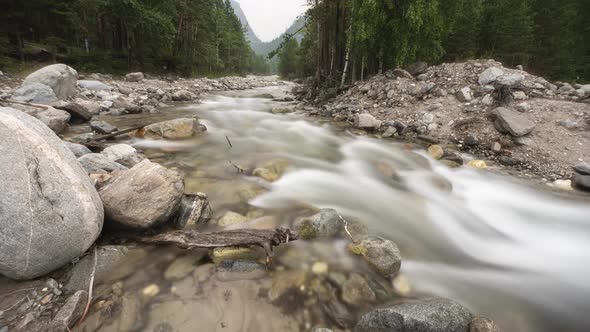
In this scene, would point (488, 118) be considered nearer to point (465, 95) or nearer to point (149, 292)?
point (465, 95)

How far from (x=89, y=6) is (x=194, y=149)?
22.0 metres

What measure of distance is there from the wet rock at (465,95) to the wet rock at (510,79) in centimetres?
88

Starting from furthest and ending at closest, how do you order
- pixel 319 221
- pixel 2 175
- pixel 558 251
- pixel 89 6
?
1. pixel 89 6
2. pixel 558 251
3. pixel 319 221
4. pixel 2 175

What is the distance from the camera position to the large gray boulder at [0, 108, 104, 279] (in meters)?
2.31

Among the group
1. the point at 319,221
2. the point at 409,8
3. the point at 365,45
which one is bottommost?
the point at 319,221

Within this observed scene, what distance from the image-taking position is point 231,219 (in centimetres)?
387

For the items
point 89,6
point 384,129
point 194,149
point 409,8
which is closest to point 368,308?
point 194,149

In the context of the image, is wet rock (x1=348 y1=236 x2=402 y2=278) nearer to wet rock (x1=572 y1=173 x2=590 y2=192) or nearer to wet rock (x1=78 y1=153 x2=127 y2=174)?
wet rock (x1=78 y1=153 x2=127 y2=174)

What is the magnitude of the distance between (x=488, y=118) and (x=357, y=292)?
7.95 meters

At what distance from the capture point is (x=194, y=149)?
268 inches

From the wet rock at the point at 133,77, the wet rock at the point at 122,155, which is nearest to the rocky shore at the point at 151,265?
the wet rock at the point at 122,155

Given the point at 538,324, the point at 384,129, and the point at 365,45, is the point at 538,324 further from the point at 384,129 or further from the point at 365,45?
the point at 365,45

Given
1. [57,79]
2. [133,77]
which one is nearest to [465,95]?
[57,79]

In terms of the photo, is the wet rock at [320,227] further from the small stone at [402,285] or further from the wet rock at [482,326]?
the wet rock at [482,326]
